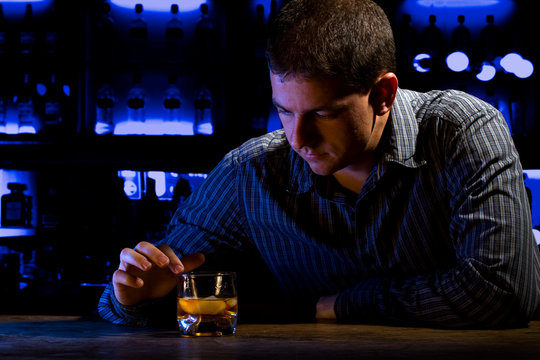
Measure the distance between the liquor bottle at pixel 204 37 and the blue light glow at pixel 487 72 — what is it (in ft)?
4.10

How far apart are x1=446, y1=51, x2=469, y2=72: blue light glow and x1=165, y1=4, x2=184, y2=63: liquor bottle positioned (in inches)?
49.5

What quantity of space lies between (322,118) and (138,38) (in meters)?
2.10

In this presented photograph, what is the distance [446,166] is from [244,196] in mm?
496

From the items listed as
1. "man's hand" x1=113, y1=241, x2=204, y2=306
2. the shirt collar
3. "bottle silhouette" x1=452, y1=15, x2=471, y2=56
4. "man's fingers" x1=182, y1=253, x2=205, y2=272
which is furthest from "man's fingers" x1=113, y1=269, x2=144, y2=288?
"bottle silhouette" x1=452, y1=15, x2=471, y2=56

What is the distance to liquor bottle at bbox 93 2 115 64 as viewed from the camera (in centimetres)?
320

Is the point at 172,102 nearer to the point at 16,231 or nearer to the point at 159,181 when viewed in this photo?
the point at 159,181

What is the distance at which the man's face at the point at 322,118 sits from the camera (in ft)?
4.34

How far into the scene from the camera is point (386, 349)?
1008 mm

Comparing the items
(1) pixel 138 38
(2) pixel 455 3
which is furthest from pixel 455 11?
(1) pixel 138 38

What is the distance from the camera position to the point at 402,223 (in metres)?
1.54

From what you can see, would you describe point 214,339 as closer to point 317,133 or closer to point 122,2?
point 317,133

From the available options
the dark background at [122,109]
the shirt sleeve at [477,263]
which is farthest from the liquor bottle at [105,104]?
the shirt sleeve at [477,263]

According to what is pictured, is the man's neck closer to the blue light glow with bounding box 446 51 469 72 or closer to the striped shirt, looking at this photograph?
the striped shirt

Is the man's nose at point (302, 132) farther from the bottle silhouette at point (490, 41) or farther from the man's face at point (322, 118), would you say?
the bottle silhouette at point (490, 41)
